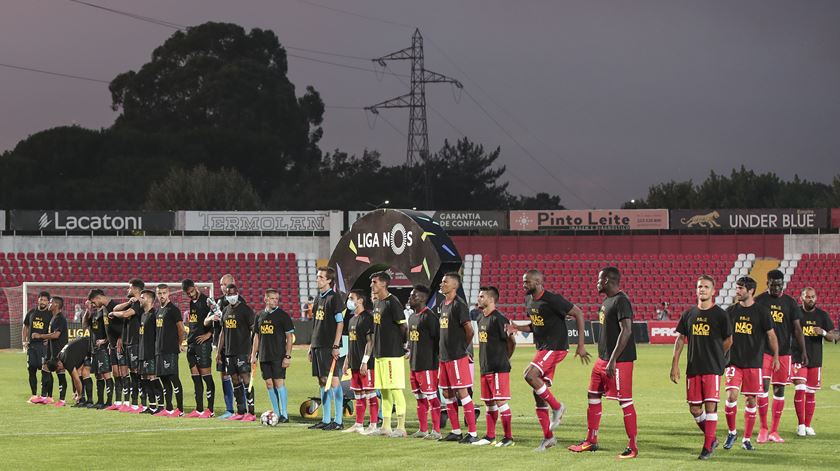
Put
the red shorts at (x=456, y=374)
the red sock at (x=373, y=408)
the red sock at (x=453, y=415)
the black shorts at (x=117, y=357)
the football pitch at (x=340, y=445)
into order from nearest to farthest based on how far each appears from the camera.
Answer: the football pitch at (x=340, y=445), the red shorts at (x=456, y=374), the red sock at (x=453, y=415), the red sock at (x=373, y=408), the black shorts at (x=117, y=357)

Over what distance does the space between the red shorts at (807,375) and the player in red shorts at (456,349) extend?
4.85 metres

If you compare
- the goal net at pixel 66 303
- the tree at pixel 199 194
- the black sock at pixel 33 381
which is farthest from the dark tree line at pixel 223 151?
the black sock at pixel 33 381

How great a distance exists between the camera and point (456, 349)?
15.4 m

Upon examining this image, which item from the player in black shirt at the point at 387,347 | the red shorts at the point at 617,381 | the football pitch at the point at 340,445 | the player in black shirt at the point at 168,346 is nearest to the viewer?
the football pitch at the point at 340,445

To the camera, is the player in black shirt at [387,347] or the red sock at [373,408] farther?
the red sock at [373,408]

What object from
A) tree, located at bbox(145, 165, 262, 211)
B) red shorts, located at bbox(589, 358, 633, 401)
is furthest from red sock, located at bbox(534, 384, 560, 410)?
tree, located at bbox(145, 165, 262, 211)

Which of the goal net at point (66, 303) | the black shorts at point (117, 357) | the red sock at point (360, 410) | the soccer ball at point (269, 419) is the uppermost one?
the goal net at point (66, 303)

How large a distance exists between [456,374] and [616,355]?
269 cm

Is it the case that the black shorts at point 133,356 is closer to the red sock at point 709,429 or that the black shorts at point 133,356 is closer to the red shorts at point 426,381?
the red shorts at point 426,381

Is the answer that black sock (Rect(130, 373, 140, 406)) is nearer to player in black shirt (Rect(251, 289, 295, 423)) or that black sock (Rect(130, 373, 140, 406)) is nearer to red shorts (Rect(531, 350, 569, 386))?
player in black shirt (Rect(251, 289, 295, 423))

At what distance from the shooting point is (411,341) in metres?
16.2

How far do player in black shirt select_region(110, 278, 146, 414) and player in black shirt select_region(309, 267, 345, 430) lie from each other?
443 centimetres

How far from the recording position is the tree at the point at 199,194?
246 feet

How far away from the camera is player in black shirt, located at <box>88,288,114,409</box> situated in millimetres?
21747
